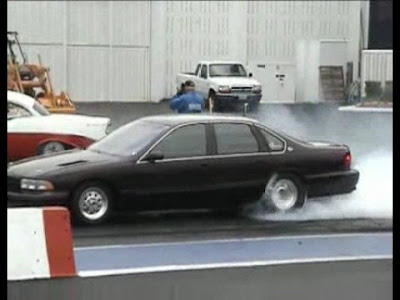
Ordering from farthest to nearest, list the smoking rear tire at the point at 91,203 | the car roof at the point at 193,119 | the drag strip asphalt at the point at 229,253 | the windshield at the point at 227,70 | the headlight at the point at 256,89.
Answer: the windshield at the point at 227,70, the headlight at the point at 256,89, the car roof at the point at 193,119, the smoking rear tire at the point at 91,203, the drag strip asphalt at the point at 229,253

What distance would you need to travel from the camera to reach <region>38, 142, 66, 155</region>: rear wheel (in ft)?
47.3

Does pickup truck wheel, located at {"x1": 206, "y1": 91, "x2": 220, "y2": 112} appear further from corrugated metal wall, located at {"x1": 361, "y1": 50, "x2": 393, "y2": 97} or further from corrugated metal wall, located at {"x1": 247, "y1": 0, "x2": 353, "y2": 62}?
corrugated metal wall, located at {"x1": 247, "y1": 0, "x2": 353, "y2": 62}

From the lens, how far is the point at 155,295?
640 centimetres

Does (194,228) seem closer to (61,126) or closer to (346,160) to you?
(346,160)

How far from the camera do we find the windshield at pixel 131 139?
35.2ft

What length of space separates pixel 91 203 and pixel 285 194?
2.45 meters

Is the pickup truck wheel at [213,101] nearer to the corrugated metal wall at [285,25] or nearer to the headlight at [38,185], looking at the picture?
the corrugated metal wall at [285,25]

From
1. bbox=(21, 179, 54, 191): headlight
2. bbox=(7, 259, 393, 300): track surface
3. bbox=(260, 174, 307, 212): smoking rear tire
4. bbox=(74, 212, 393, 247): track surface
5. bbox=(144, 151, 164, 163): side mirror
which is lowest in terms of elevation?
bbox=(74, 212, 393, 247): track surface

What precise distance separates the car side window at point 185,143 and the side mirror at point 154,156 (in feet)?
0.14

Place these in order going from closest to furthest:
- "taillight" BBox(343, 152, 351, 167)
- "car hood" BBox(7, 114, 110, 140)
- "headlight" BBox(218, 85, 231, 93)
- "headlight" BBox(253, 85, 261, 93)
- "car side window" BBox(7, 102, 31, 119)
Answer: "taillight" BBox(343, 152, 351, 167) < "car hood" BBox(7, 114, 110, 140) < "car side window" BBox(7, 102, 31, 119) < "headlight" BBox(218, 85, 231, 93) < "headlight" BBox(253, 85, 261, 93)

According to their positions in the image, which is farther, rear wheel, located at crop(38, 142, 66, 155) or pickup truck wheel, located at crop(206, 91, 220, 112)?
pickup truck wheel, located at crop(206, 91, 220, 112)

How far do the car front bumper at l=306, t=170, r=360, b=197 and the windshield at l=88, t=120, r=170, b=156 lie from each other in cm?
193

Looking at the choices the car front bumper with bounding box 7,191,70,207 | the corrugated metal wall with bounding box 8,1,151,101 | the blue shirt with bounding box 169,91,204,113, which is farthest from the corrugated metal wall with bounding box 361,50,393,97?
the car front bumper with bounding box 7,191,70,207

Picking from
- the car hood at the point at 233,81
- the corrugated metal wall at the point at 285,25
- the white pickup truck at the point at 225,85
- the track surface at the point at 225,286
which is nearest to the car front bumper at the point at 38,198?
the track surface at the point at 225,286
